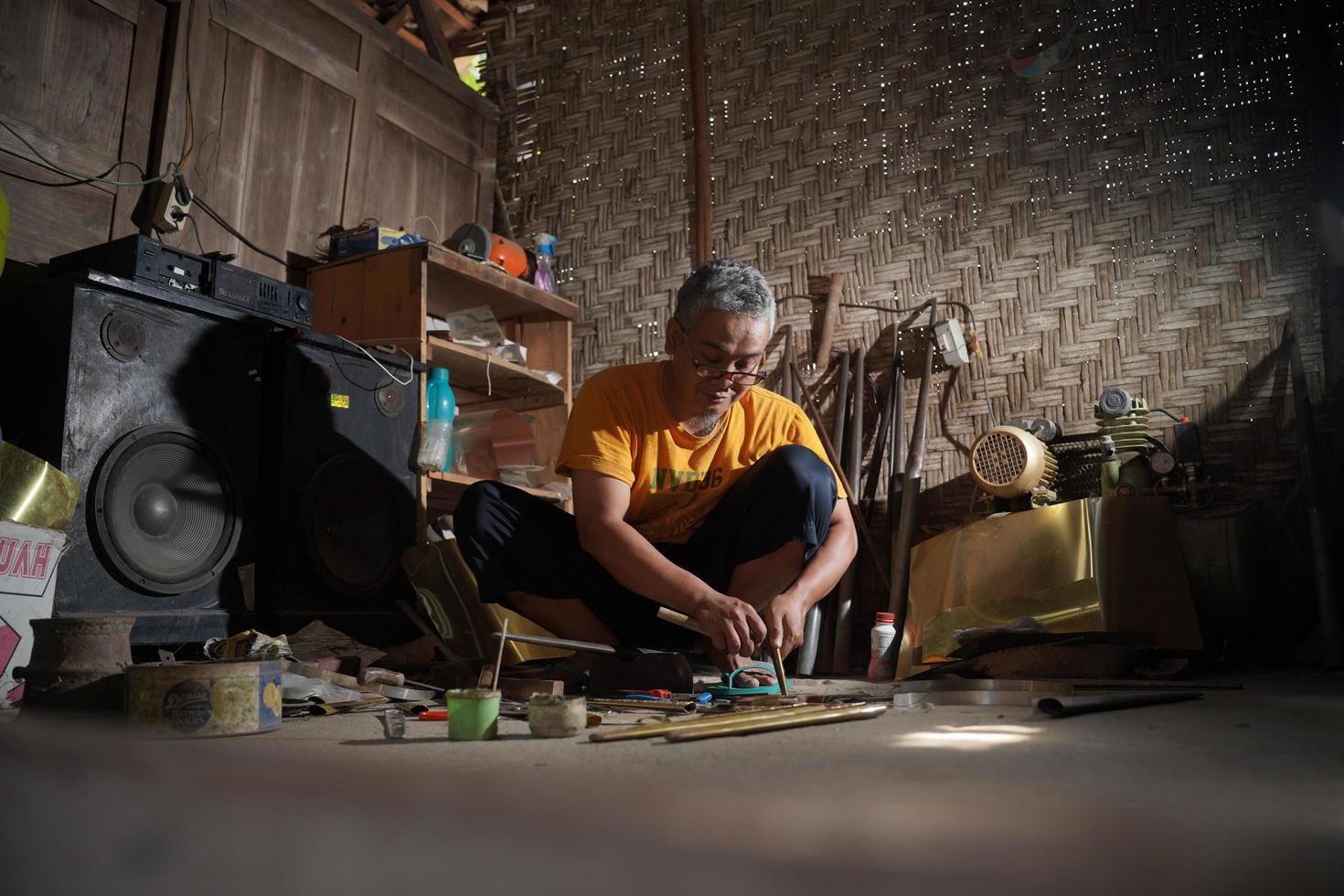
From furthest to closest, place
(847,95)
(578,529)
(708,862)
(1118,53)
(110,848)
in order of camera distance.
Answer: (847,95), (1118,53), (578,529), (110,848), (708,862)

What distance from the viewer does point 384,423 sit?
2.74 meters

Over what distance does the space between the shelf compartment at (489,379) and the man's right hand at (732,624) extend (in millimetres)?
1789

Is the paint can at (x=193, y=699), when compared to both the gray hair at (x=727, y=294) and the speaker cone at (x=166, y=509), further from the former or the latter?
the gray hair at (x=727, y=294)

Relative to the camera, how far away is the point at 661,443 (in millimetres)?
2238

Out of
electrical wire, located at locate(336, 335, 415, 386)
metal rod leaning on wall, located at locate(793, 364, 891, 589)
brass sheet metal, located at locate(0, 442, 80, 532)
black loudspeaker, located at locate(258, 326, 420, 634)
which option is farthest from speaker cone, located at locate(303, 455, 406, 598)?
metal rod leaning on wall, located at locate(793, 364, 891, 589)

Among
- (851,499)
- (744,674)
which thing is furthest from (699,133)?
(744,674)

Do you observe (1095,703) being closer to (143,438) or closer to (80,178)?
(143,438)

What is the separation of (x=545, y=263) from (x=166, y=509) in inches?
80.7

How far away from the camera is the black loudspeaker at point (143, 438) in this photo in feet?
6.61

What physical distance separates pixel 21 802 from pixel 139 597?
48.2 inches

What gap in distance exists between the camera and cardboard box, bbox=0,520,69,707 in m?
1.57

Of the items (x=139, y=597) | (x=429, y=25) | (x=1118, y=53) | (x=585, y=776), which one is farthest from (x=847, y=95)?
(x=585, y=776)

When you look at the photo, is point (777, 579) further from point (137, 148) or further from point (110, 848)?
point (137, 148)

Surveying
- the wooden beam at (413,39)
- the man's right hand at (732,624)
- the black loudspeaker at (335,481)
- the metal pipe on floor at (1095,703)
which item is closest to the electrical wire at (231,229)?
the black loudspeaker at (335,481)
